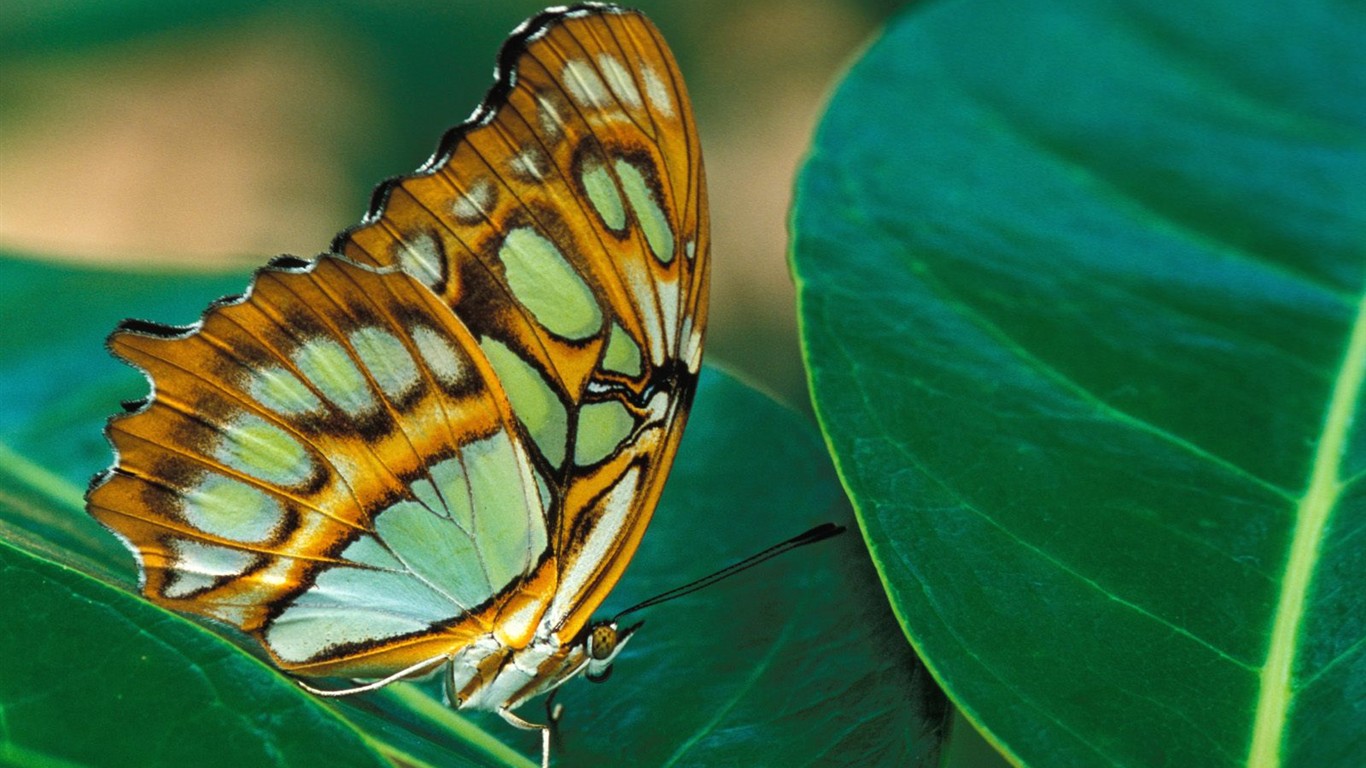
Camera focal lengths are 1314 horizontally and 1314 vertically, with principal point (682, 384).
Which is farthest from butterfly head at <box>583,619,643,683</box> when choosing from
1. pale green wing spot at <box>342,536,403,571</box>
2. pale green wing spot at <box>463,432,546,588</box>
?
pale green wing spot at <box>342,536,403,571</box>

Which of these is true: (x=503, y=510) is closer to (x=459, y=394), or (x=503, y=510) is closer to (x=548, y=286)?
(x=459, y=394)

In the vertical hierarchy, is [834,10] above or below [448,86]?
below

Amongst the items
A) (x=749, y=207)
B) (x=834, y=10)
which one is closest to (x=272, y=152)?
(x=749, y=207)

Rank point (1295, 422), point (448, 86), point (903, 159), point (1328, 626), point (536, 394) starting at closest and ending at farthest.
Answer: point (1328, 626), point (1295, 422), point (536, 394), point (903, 159), point (448, 86)

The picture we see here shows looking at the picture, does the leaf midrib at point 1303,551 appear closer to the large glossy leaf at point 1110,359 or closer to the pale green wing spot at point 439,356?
the large glossy leaf at point 1110,359

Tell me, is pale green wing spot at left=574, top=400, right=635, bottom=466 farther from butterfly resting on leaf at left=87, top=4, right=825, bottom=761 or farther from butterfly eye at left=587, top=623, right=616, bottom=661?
butterfly eye at left=587, top=623, right=616, bottom=661

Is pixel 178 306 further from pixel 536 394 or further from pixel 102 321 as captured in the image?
pixel 536 394
